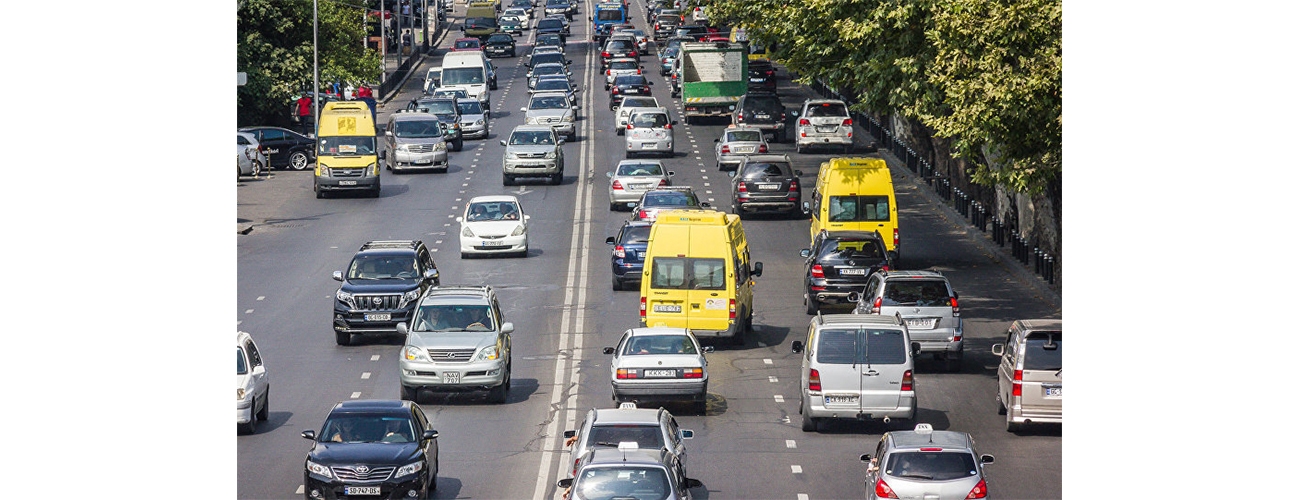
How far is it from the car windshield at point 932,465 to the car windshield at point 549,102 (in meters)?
49.0

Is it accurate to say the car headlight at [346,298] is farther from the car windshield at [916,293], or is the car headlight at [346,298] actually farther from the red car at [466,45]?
the red car at [466,45]

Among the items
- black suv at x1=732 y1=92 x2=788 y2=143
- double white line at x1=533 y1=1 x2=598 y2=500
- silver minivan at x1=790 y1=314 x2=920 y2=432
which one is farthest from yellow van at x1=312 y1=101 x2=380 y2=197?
silver minivan at x1=790 y1=314 x2=920 y2=432

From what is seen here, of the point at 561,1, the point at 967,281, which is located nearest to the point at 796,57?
the point at 967,281

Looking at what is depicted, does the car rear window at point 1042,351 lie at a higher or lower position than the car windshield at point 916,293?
lower

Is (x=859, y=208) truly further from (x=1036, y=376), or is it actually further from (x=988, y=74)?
(x=1036, y=376)

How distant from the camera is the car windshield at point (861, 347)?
27.8 meters

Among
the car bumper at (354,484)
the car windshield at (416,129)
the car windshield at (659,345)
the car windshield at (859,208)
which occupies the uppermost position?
the car windshield at (416,129)

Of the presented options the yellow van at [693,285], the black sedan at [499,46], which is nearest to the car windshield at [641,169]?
the yellow van at [693,285]

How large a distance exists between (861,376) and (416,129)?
3565 cm

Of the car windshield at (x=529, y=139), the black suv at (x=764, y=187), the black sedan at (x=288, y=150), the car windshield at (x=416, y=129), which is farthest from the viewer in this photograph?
the black sedan at (x=288, y=150)

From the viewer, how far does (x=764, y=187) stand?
165 feet

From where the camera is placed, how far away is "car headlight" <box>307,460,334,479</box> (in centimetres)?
2277

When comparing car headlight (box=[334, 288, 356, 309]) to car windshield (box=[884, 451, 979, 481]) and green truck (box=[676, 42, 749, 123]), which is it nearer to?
car windshield (box=[884, 451, 979, 481])

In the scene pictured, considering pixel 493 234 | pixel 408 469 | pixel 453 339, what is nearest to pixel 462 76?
pixel 493 234
